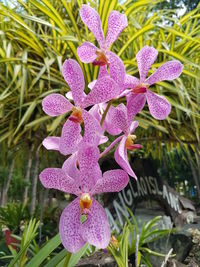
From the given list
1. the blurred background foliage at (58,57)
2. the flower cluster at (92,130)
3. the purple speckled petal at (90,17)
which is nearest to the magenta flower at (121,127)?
the flower cluster at (92,130)

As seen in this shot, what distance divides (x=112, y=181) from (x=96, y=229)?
6cm

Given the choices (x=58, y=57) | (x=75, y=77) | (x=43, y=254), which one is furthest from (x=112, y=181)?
(x=58, y=57)

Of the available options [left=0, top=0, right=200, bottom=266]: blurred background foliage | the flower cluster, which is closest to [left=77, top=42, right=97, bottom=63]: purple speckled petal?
the flower cluster

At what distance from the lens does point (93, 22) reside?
1.17ft

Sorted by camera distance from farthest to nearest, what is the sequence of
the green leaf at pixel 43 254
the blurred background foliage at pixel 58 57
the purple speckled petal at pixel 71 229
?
the blurred background foliage at pixel 58 57 < the green leaf at pixel 43 254 < the purple speckled petal at pixel 71 229

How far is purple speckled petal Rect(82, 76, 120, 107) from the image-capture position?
1.05ft

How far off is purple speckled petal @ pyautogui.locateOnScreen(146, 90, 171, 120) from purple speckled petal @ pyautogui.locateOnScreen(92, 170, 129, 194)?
0.35 feet

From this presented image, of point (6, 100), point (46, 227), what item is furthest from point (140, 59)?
point (46, 227)

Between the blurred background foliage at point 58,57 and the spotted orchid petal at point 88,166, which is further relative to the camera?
the blurred background foliage at point 58,57

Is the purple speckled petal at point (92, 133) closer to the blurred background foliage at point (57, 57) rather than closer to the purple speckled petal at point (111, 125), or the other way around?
the purple speckled petal at point (111, 125)

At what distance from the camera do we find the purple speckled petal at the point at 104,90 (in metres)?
0.32

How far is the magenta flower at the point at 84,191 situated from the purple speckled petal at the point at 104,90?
0.19 feet

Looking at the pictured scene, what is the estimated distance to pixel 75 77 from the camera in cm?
34

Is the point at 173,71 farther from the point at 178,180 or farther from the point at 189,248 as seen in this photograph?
the point at 178,180
